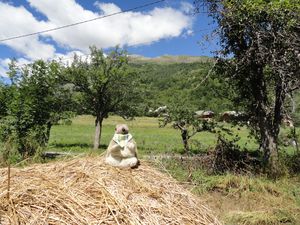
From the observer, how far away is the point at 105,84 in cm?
2833

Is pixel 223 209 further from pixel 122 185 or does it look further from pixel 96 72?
pixel 96 72

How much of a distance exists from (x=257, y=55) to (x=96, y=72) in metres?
17.5

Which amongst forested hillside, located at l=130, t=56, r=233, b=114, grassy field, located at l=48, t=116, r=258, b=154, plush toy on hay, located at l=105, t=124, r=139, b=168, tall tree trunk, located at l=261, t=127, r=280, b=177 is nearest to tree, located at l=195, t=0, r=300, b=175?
tall tree trunk, located at l=261, t=127, r=280, b=177

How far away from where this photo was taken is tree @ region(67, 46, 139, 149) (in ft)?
91.9

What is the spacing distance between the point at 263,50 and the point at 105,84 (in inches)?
713

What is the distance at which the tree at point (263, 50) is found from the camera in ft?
35.7

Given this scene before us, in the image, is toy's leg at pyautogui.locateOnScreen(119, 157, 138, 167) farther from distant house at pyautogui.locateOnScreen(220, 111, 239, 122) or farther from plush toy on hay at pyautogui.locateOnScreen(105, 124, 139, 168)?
distant house at pyautogui.locateOnScreen(220, 111, 239, 122)

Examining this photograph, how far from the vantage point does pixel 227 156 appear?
1388 centimetres

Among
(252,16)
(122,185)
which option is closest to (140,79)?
(252,16)

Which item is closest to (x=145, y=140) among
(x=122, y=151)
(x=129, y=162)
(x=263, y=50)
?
(x=263, y=50)

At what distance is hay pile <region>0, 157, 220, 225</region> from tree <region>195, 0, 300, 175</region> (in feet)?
26.2

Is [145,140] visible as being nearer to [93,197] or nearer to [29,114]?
[29,114]

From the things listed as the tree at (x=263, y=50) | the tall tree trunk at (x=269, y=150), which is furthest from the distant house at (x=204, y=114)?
the tall tree trunk at (x=269, y=150)

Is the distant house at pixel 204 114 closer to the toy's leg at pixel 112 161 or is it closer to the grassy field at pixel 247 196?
the grassy field at pixel 247 196
